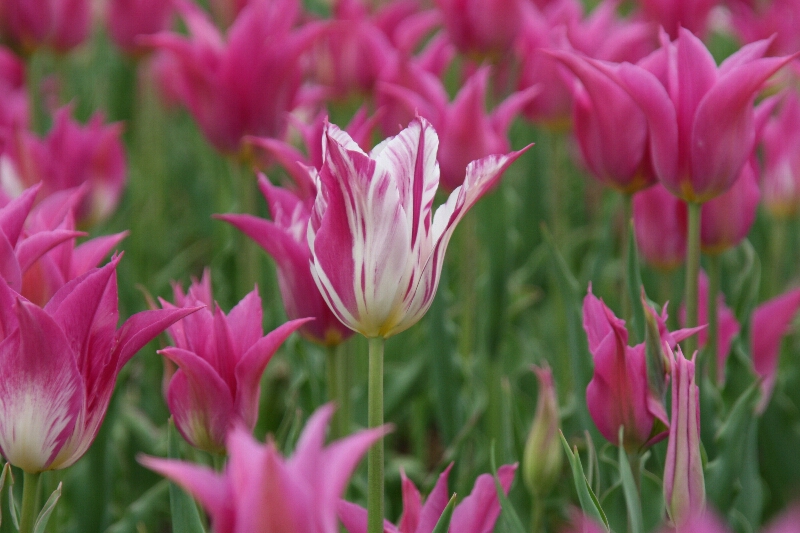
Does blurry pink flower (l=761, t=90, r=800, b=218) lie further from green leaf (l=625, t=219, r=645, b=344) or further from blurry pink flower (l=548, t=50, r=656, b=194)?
green leaf (l=625, t=219, r=645, b=344)

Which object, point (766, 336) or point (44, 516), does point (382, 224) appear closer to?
point (44, 516)

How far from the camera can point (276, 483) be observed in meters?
0.37

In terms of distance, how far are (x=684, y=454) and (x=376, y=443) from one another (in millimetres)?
202

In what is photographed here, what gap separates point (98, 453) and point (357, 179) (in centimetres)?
62

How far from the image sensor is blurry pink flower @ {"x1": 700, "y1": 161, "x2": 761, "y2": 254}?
96 centimetres

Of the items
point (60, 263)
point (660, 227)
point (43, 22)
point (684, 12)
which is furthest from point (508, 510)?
point (43, 22)

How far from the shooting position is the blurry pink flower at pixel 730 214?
0.96 meters

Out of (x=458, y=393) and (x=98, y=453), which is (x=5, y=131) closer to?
(x=98, y=453)

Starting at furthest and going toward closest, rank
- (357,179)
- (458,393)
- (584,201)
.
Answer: (584,201), (458,393), (357,179)

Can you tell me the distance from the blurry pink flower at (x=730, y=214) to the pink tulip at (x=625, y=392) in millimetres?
296

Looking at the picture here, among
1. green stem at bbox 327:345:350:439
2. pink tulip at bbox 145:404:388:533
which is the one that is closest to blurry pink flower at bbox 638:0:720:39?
green stem at bbox 327:345:350:439

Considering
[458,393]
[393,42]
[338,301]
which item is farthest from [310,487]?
[393,42]

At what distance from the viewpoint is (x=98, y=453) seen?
3.47 feet

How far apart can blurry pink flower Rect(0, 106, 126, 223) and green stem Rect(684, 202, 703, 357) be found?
720mm
